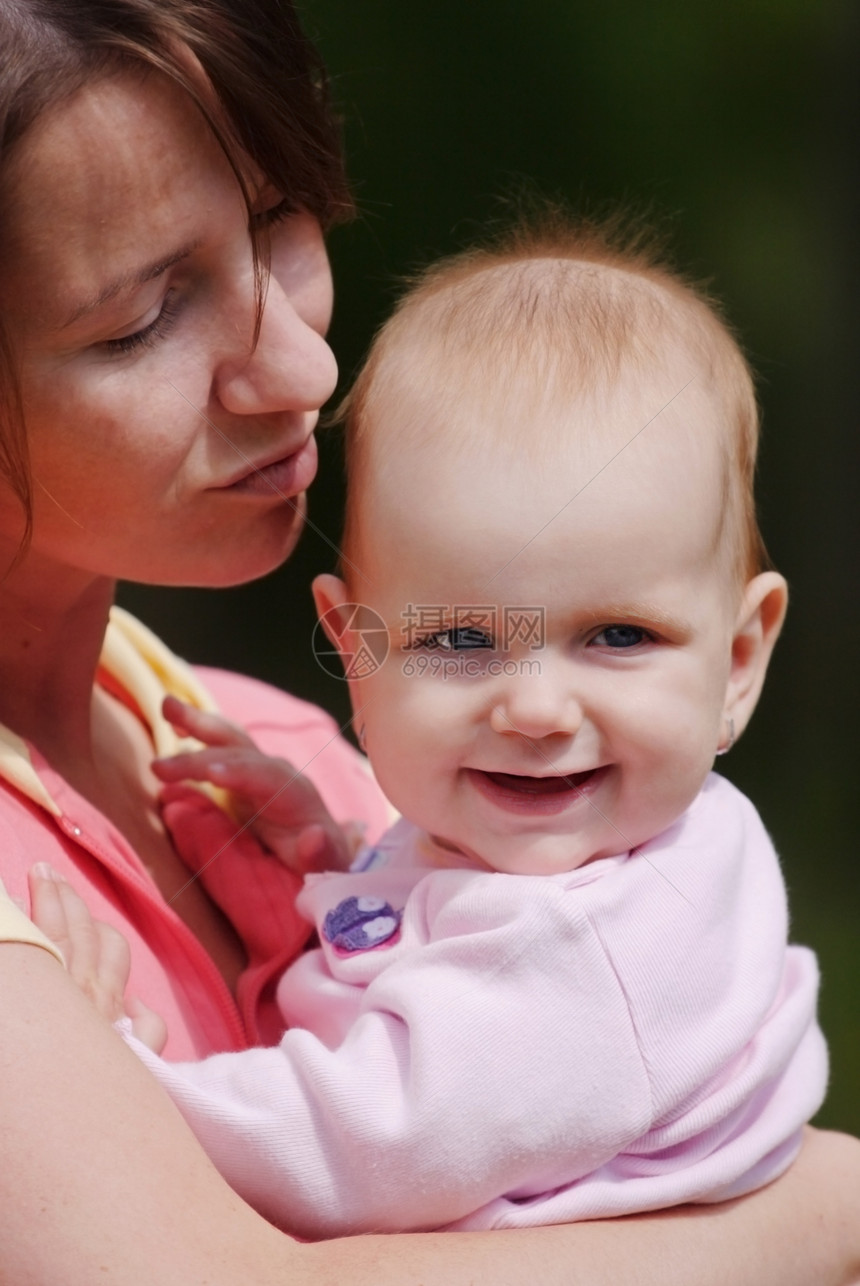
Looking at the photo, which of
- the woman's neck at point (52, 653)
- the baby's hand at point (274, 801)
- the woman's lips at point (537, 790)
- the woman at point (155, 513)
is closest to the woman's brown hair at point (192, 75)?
the woman at point (155, 513)

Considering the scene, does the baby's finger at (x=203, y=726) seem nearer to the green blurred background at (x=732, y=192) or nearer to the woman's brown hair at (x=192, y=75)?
the woman's brown hair at (x=192, y=75)

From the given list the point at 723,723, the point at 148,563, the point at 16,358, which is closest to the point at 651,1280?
the point at 723,723

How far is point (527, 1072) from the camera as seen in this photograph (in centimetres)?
121

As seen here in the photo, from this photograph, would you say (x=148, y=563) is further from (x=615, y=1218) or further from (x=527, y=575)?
(x=615, y=1218)

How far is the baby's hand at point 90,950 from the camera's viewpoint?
4.08 ft

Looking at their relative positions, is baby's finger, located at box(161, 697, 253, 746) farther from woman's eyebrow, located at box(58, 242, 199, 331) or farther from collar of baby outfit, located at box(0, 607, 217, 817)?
woman's eyebrow, located at box(58, 242, 199, 331)

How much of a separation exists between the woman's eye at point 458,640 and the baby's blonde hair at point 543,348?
0.14m

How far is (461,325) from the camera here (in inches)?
55.2

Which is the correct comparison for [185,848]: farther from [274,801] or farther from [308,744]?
[308,744]

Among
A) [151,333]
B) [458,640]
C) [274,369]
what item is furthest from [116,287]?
[458,640]

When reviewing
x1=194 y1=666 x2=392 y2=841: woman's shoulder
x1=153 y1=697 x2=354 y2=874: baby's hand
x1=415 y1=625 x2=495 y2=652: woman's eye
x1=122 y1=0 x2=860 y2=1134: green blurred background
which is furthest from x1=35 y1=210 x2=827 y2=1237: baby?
x1=122 y1=0 x2=860 y2=1134: green blurred background

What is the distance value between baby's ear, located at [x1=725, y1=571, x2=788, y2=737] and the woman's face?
0.47m

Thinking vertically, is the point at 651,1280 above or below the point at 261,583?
above

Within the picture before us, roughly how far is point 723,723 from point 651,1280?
1.64 ft
